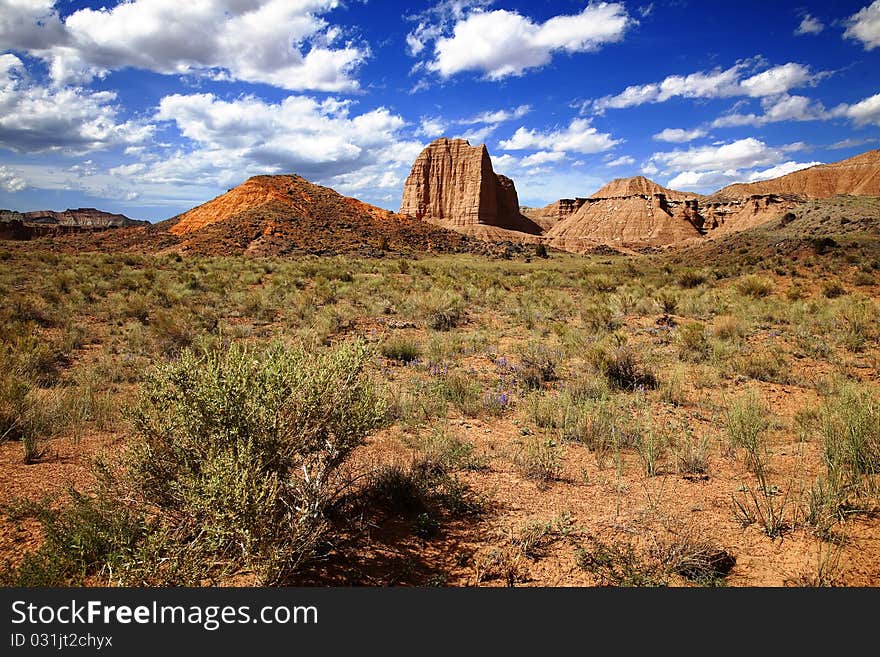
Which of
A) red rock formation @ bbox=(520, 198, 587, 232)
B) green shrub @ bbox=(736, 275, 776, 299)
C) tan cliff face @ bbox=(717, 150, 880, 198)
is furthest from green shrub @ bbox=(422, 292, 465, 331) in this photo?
tan cliff face @ bbox=(717, 150, 880, 198)

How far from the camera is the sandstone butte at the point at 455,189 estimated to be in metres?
88.3

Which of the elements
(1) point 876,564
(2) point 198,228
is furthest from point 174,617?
(2) point 198,228

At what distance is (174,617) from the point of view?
222cm

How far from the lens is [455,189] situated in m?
A: 92.1

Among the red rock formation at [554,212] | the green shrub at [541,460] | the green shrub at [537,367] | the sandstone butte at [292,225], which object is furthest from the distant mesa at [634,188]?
the green shrub at [541,460]

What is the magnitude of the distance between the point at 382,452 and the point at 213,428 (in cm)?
239

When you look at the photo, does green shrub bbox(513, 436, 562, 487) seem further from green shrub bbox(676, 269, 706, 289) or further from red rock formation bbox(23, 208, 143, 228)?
red rock formation bbox(23, 208, 143, 228)

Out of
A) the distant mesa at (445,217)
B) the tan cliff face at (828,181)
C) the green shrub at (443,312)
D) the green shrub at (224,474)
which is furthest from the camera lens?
the tan cliff face at (828,181)

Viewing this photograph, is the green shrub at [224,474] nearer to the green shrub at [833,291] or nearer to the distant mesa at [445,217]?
the green shrub at [833,291]

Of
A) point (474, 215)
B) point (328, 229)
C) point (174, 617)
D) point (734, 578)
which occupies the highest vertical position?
point (474, 215)

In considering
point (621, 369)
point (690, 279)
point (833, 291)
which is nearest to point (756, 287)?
point (833, 291)

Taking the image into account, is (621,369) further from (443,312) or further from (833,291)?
(833,291)

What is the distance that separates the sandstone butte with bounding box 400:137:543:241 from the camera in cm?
8831

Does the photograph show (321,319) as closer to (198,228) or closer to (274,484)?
(274,484)
